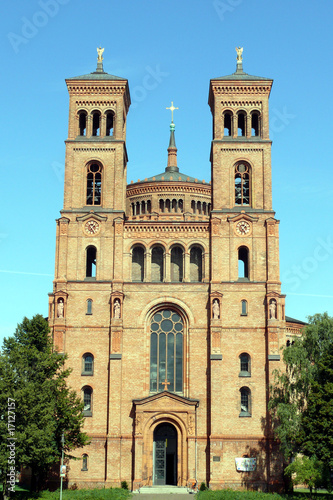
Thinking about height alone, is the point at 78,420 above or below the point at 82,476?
above

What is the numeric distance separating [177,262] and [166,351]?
7088mm

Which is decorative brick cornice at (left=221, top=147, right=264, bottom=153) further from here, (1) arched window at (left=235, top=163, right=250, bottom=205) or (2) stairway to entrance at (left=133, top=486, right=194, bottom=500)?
(2) stairway to entrance at (left=133, top=486, right=194, bottom=500)

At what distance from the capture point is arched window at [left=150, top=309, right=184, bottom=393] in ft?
178

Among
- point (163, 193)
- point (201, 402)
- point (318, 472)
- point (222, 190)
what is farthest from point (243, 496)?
point (163, 193)

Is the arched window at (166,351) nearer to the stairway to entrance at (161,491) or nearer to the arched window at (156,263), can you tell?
the arched window at (156,263)

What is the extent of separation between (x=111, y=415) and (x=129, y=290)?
369 inches

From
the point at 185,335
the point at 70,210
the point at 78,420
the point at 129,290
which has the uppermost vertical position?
the point at 70,210

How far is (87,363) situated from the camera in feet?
178

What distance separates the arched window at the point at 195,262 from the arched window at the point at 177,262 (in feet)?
3.22

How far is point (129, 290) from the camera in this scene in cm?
5559

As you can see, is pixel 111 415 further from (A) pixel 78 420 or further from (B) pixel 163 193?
(B) pixel 163 193

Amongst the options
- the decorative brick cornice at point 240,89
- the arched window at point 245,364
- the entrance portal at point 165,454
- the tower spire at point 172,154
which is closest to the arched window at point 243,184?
the decorative brick cornice at point 240,89

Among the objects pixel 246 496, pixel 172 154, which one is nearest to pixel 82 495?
pixel 246 496

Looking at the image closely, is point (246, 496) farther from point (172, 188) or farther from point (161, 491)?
point (172, 188)
